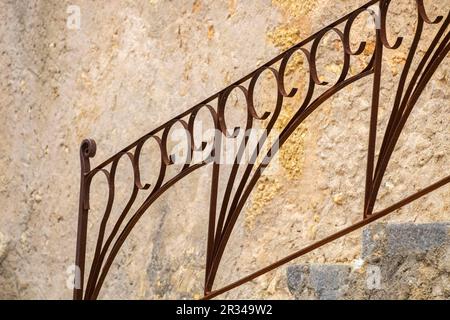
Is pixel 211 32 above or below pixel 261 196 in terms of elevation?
above

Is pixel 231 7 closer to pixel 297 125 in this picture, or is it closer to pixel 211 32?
pixel 211 32

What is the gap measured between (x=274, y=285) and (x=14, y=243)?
2.35 m

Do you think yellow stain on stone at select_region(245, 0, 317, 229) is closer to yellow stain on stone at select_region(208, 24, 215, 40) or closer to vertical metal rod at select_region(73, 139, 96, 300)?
yellow stain on stone at select_region(208, 24, 215, 40)

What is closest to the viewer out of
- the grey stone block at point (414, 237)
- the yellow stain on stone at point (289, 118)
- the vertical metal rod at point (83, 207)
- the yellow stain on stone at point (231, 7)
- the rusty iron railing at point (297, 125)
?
the rusty iron railing at point (297, 125)

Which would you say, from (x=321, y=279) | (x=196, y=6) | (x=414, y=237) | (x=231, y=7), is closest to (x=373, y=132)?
(x=414, y=237)

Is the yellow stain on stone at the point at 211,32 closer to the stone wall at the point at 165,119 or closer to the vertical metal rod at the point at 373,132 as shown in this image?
the stone wall at the point at 165,119

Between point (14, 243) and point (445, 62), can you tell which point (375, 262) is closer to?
point (445, 62)

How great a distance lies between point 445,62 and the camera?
4.25 m

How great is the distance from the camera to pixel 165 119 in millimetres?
5406

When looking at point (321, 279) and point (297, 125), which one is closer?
point (297, 125)

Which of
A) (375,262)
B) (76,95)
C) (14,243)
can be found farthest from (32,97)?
(375,262)

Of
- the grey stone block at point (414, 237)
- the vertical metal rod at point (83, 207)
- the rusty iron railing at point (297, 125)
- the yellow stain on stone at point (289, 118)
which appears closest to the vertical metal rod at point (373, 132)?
the rusty iron railing at point (297, 125)

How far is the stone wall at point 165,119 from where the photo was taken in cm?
439
